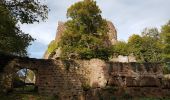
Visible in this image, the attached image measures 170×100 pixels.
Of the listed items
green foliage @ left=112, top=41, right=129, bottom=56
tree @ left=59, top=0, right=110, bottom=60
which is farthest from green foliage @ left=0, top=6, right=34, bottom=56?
green foliage @ left=112, top=41, right=129, bottom=56

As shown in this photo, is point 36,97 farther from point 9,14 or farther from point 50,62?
point 9,14

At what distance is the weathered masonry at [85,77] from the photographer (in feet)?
77.9

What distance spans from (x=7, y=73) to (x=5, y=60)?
3.25ft

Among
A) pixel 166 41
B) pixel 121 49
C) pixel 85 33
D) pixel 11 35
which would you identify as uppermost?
pixel 85 33

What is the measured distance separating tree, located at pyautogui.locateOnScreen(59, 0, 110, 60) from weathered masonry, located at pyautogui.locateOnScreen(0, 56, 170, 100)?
5912 millimetres

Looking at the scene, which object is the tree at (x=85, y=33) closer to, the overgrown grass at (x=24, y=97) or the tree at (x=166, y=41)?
the tree at (x=166, y=41)

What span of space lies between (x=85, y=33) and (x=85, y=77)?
9.27 meters

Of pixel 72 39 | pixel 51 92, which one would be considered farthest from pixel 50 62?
pixel 72 39

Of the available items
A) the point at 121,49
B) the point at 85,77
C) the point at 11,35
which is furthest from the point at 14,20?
the point at 121,49

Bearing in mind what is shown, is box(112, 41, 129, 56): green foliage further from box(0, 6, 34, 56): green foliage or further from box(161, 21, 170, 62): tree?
box(0, 6, 34, 56): green foliage

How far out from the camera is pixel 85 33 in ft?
115

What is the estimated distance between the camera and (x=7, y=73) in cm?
2361

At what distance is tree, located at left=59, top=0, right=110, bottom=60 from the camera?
33094mm

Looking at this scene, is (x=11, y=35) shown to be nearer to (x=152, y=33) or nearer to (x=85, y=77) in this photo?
(x=85, y=77)
